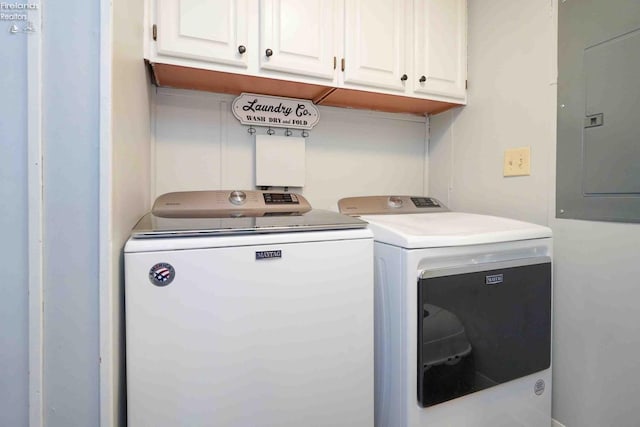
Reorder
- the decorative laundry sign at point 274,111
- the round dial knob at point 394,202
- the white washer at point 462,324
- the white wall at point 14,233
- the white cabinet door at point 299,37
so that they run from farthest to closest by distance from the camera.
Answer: the round dial knob at point 394,202 < the decorative laundry sign at point 274,111 < the white cabinet door at point 299,37 < the white washer at point 462,324 < the white wall at point 14,233

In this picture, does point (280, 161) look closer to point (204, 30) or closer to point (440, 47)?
point (204, 30)

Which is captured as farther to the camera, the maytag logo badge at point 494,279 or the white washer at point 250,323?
the maytag logo badge at point 494,279

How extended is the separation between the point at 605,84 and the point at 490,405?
1318mm

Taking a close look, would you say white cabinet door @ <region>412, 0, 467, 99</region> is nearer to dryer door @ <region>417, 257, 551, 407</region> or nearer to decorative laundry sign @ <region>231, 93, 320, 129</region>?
decorative laundry sign @ <region>231, 93, 320, 129</region>

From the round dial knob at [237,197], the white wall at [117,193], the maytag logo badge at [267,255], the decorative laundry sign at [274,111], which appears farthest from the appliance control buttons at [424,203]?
the white wall at [117,193]

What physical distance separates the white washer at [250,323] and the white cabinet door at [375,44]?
0.89m

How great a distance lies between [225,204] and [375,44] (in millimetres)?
1106

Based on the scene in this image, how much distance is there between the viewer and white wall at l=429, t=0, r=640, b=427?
1173mm

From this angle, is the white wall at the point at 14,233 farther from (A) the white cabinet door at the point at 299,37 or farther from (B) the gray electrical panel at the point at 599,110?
(B) the gray electrical panel at the point at 599,110

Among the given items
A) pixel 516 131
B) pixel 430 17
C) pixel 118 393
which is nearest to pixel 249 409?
pixel 118 393

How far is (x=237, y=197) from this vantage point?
1.41m

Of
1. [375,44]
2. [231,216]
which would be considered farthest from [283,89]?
[231,216]

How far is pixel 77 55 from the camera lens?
2.17 feet

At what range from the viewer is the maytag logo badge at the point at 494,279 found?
1132mm
